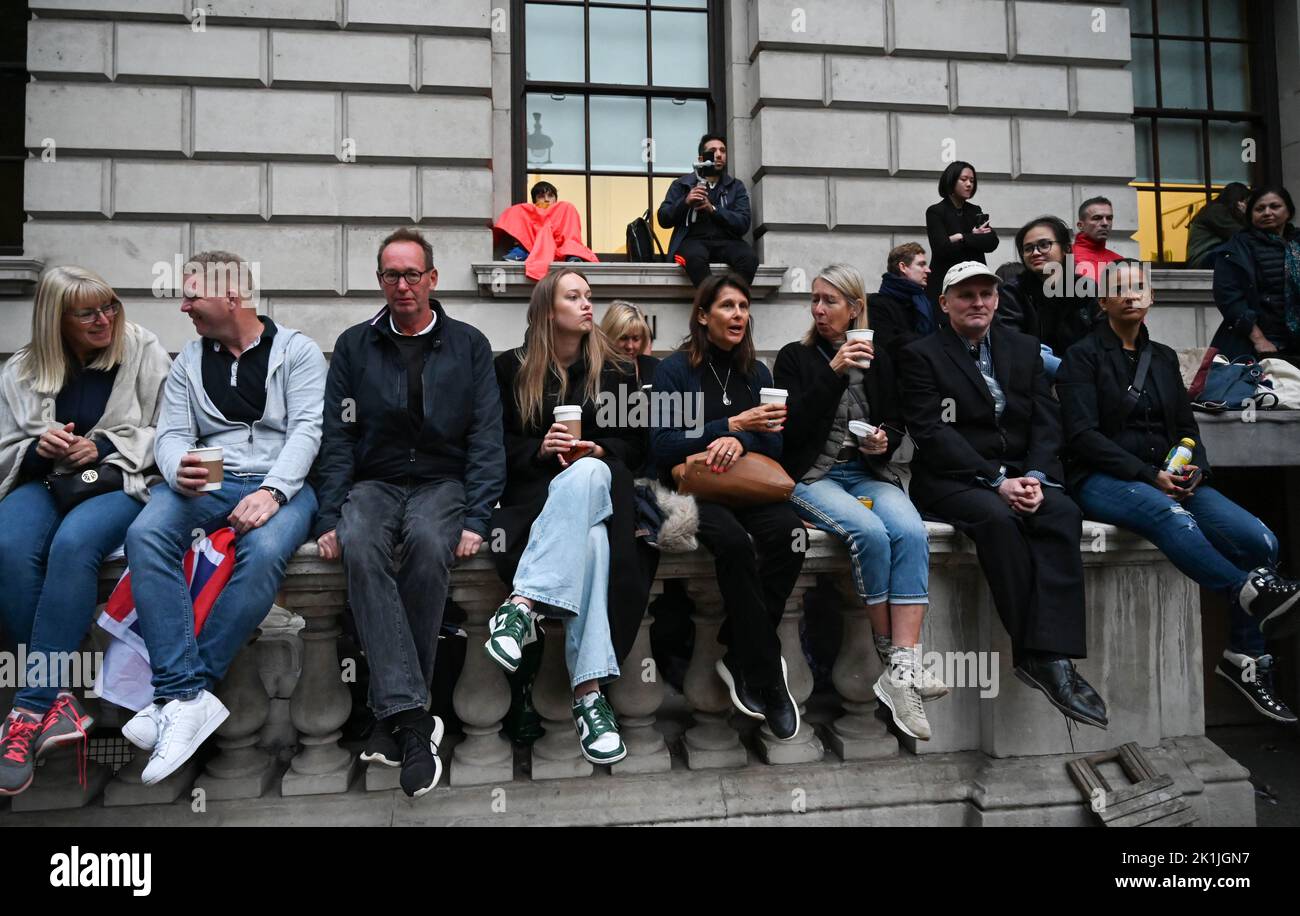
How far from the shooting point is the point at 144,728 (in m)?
2.73

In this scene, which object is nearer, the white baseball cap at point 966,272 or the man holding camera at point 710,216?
the white baseball cap at point 966,272

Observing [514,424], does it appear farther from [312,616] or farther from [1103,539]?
[1103,539]

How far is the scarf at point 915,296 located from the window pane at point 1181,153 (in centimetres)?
572

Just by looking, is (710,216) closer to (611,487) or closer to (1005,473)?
(1005,473)

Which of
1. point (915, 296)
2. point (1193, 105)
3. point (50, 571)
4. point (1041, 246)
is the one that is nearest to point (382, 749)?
point (50, 571)

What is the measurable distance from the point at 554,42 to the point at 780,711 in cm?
765

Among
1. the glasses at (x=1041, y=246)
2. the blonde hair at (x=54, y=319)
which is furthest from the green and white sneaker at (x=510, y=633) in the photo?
the glasses at (x=1041, y=246)

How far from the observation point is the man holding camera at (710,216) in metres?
7.47

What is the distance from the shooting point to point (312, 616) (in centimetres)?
309

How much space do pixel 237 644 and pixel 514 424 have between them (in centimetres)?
149

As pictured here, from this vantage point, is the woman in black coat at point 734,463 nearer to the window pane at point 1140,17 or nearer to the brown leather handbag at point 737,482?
the brown leather handbag at point 737,482

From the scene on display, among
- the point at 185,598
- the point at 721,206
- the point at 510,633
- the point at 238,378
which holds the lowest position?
the point at 510,633

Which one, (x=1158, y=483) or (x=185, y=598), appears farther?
(x=1158, y=483)
